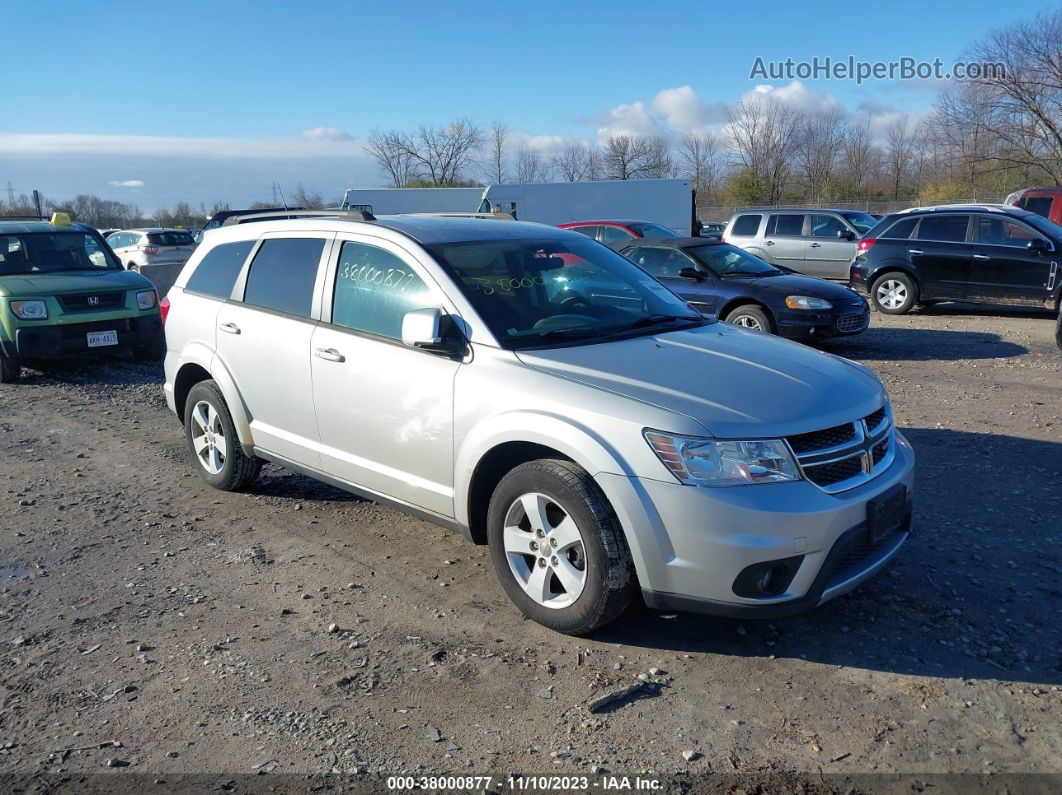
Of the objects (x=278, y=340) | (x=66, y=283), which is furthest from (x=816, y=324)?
(x=66, y=283)

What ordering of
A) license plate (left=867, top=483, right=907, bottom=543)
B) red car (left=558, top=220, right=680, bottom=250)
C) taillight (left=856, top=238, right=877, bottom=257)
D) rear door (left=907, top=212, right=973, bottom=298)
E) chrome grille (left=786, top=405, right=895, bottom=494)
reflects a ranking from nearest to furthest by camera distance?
chrome grille (left=786, top=405, right=895, bottom=494) → license plate (left=867, top=483, right=907, bottom=543) → rear door (left=907, top=212, right=973, bottom=298) → taillight (left=856, top=238, right=877, bottom=257) → red car (left=558, top=220, right=680, bottom=250)

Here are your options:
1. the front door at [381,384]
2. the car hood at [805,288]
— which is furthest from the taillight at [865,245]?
the front door at [381,384]

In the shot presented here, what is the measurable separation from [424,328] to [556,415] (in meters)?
0.80

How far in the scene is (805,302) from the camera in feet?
33.6

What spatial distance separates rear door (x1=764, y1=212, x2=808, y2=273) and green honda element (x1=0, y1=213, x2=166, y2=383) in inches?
472

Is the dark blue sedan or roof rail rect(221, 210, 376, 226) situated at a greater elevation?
roof rail rect(221, 210, 376, 226)

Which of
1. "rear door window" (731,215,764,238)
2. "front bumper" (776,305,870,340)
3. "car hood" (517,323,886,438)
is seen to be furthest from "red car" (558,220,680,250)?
"car hood" (517,323,886,438)

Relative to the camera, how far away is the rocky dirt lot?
3035 mm

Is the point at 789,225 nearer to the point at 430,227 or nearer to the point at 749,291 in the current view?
the point at 749,291

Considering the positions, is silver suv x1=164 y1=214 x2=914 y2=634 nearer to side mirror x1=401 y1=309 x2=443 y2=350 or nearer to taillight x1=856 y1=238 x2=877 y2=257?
side mirror x1=401 y1=309 x2=443 y2=350

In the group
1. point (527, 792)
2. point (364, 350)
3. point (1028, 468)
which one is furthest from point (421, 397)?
point (1028, 468)

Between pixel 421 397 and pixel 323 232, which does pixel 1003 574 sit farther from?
pixel 323 232

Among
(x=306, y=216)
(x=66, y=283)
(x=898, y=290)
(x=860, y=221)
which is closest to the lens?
(x=306, y=216)

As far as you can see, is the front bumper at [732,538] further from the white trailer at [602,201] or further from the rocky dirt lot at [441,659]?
the white trailer at [602,201]
